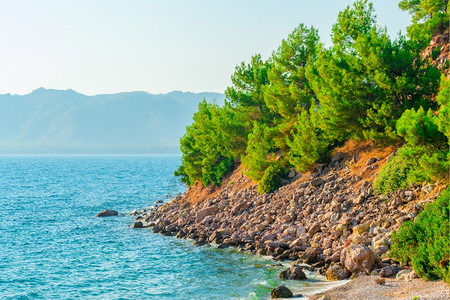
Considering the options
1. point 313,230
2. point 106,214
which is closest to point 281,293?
point 313,230

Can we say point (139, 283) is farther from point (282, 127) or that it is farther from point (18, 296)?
point (282, 127)

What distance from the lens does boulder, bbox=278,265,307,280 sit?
24797mm

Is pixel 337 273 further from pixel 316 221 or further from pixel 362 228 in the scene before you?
pixel 316 221

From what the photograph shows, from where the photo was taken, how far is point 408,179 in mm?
27719

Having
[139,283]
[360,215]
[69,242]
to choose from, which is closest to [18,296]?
[139,283]

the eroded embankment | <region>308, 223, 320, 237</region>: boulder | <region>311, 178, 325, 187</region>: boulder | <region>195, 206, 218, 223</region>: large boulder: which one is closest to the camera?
the eroded embankment

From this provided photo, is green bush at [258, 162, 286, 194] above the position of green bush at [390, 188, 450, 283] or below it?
above

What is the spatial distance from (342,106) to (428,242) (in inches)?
569

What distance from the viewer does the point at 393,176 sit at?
29.7 m

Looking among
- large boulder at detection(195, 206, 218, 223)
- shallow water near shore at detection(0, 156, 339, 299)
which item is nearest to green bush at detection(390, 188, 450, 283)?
shallow water near shore at detection(0, 156, 339, 299)

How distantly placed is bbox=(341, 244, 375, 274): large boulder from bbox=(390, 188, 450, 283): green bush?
1088 mm

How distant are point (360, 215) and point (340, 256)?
4187 mm

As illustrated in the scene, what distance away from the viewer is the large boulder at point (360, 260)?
23922mm

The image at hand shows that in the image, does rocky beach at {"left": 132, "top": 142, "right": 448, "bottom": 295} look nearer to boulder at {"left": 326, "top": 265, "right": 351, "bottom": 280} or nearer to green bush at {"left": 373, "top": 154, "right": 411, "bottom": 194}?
boulder at {"left": 326, "top": 265, "right": 351, "bottom": 280}
